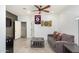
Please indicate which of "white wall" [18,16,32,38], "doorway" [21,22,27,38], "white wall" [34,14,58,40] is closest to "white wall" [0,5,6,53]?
"white wall" [34,14,58,40]

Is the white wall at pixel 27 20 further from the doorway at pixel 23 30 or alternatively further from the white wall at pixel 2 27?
the white wall at pixel 2 27

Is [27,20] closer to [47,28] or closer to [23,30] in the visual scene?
[23,30]

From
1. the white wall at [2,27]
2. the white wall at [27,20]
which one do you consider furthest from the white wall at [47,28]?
the white wall at [2,27]

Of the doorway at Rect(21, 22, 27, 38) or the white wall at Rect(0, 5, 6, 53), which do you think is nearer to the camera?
the white wall at Rect(0, 5, 6, 53)

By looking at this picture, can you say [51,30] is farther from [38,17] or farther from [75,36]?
[75,36]

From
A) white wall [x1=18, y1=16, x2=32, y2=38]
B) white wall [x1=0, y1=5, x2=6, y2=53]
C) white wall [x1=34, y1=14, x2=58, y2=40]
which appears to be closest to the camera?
white wall [x1=0, y1=5, x2=6, y2=53]

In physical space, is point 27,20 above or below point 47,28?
above

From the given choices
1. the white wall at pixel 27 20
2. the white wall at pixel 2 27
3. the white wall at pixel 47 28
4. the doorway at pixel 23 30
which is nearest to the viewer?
the white wall at pixel 2 27

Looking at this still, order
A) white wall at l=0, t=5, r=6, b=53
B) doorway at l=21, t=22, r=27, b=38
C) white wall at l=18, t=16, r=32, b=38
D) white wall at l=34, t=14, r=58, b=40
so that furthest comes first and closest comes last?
doorway at l=21, t=22, r=27, b=38 → white wall at l=18, t=16, r=32, b=38 → white wall at l=34, t=14, r=58, b=40 → white wall at l=0, t=5, r=6, b=53

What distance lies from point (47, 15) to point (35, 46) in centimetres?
457

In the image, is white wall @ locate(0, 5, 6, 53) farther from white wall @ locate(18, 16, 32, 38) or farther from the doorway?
the doorway

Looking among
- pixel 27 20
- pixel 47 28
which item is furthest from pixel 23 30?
pixel 47 28

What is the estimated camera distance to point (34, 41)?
25.7 ft

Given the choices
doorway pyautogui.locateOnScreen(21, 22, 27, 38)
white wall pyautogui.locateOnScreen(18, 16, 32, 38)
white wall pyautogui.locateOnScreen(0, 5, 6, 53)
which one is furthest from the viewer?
doorway pyautogui.locateOnScreen(21, 22, 27, 38)
